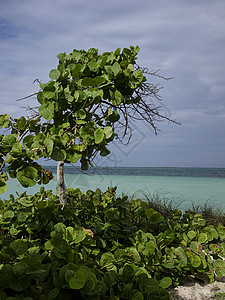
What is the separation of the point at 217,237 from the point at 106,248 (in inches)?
35.8

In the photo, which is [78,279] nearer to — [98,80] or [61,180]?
[61,180]

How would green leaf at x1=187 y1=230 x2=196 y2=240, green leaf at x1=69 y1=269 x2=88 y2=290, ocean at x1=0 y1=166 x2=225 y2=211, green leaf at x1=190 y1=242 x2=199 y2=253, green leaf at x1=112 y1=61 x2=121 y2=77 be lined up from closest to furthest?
green leaf at x1=69 y1=269 x2=88 y2=290
green leaf at x1=112 y1=61 x2=121 y2=77
green leaf at x1=190 y1=242 x2=199 y2=253
green leaf at x1=187 y1=230 x2=196 y2=240
ocean at x1=0 y1=166 x2=225 y2=211

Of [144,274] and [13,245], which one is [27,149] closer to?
[13,245]

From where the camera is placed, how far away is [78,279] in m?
1.12

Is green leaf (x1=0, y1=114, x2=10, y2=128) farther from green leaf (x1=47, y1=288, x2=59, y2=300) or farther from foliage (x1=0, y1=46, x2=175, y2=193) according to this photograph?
green leaf (x1=47, y1=288, x2=59, y2=300)

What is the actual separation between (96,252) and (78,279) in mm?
520

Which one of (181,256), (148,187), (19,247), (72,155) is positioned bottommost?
(148,187)

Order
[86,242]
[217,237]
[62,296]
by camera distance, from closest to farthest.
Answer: [62,296] < [86,242] < [217,237]

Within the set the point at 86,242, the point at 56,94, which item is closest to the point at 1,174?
the point at 56,94

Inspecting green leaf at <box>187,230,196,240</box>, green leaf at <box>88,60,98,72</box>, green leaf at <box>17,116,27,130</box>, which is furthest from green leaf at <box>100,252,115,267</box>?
green leaf at <box>88,60,98,72</box>

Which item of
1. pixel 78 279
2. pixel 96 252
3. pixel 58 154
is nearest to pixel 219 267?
pixel 96 252

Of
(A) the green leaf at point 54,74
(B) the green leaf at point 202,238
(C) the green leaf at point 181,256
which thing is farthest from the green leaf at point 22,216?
(B) the green leaf at point 202,238

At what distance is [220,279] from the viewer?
1887 mm

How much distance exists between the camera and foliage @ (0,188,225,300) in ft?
3.85
